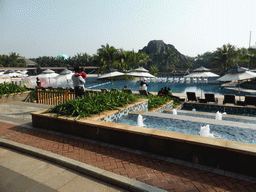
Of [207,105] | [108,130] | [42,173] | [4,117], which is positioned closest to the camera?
[42,173]

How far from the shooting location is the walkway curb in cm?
303

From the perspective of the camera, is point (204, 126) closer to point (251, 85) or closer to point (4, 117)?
point (4, 117)

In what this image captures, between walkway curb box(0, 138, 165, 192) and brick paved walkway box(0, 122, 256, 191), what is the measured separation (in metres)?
0.15

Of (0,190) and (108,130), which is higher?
(108,130)

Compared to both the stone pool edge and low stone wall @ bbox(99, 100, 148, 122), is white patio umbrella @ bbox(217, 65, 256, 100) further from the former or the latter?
the stone pool edge

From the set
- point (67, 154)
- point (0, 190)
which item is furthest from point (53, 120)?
point (0, 190)

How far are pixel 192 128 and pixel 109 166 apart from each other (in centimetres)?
378

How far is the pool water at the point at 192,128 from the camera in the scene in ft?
18.1

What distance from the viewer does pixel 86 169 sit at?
11.8 feet

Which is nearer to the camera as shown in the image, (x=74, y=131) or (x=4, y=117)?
(x=74, y=131)

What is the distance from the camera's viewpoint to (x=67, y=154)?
→ 4.29m

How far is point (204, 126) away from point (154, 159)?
316 centimetres

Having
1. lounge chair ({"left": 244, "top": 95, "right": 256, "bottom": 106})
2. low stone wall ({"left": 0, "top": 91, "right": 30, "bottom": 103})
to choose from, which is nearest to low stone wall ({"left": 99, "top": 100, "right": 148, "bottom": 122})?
lounge chair ({"left": 244, "top": 95, "right": 256, "bottom": 106})

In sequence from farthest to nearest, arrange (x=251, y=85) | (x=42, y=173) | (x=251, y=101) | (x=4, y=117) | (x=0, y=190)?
(x=251, y=85) → (x=251, y=101) → (x=4, y=117) → (x=42, y=173) → (x=0, y=190)
